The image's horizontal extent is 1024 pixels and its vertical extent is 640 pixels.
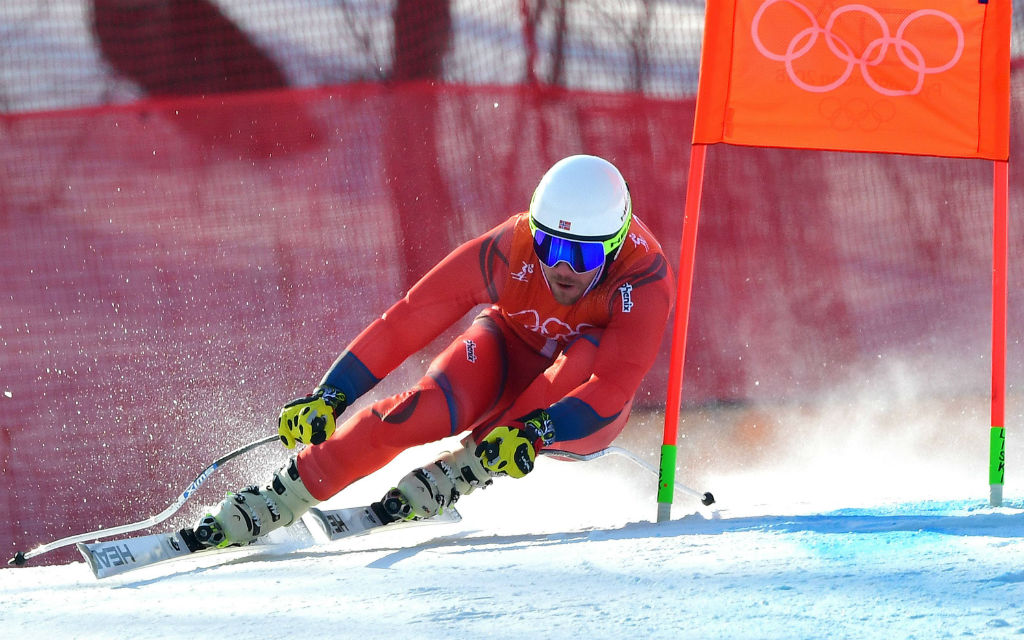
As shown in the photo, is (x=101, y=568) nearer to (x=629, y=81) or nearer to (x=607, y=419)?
(x=607, y=419)

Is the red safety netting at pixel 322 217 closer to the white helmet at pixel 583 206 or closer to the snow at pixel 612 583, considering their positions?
the snow at pixel 612 583

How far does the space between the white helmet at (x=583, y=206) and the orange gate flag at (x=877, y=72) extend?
20.4 inches

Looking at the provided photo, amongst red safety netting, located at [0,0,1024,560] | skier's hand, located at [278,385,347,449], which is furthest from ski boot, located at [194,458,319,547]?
red safety netting, located at [0,0,1024,560]

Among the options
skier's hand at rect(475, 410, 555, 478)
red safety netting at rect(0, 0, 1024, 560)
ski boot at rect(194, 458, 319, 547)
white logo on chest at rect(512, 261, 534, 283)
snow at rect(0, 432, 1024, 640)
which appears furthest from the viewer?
red safety netting at rect(0, 0, 1024, 560)

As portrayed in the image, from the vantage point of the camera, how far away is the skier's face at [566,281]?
12.0 feet

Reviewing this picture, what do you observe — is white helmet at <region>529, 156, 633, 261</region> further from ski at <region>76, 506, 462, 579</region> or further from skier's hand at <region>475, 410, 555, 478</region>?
ski at <region>76, 506, 462, 579</region>

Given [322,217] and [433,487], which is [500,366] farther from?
[322,217]

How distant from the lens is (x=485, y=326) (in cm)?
400

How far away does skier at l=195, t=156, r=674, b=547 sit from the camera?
3562mm

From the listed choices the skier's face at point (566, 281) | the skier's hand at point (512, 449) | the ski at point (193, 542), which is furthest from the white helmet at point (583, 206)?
the ski at point (193, 542)

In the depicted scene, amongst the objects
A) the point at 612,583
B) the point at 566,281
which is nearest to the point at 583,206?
the point at 566,281

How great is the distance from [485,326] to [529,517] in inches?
38.4

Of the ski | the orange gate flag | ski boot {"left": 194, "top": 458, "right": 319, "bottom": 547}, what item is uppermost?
the orange gate flag

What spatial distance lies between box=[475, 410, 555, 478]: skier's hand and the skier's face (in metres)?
0.53
